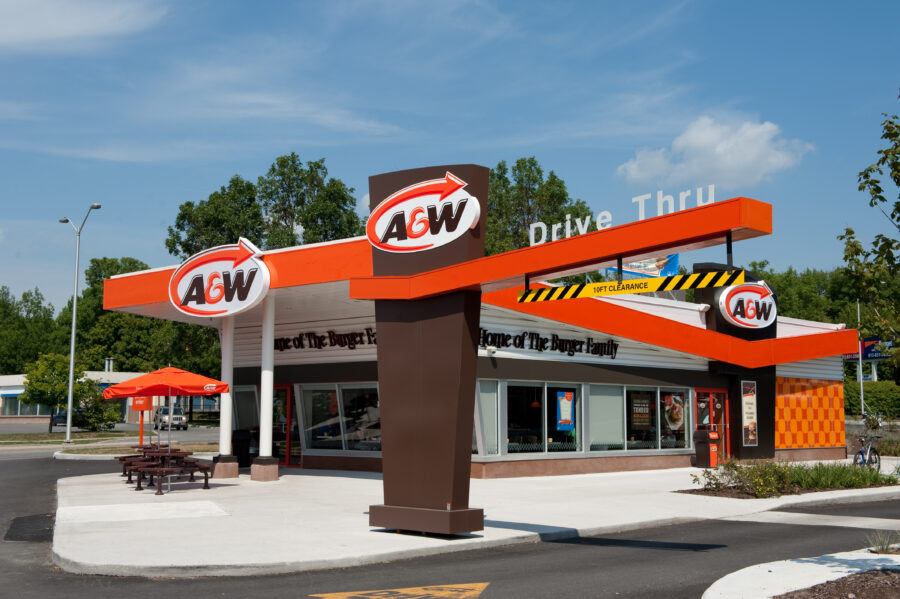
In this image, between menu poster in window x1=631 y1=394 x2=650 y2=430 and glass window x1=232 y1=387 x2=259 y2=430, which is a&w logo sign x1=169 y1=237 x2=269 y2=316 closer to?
glass window x1=232 y1=387 x2=259 y2=430

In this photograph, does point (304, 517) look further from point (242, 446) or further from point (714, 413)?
point (714, 413)

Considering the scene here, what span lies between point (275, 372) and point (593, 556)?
16331 mm

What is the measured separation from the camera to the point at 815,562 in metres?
10.2

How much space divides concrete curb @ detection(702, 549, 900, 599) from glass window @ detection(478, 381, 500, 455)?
1207cm

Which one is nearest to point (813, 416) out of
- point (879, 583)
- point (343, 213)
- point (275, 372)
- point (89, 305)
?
point (275, 372)

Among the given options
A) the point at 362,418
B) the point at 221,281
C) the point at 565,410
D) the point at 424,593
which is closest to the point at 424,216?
the point at 424,593

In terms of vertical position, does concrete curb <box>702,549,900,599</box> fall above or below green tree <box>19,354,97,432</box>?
below

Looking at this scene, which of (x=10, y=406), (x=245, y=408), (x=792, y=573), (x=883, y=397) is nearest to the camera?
(x=792, y=573)

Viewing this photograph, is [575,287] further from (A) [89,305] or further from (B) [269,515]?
(A) [89,305]

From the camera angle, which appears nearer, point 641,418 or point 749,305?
point 641,418

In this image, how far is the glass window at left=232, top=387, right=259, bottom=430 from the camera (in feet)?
89.9

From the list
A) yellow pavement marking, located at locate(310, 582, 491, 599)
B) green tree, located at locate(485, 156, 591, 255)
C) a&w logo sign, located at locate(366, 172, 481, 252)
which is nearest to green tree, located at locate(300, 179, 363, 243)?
green tree, located at locate(485, 156, 591, 255)

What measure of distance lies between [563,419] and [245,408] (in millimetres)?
10687

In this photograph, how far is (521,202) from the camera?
6003 centimetres
